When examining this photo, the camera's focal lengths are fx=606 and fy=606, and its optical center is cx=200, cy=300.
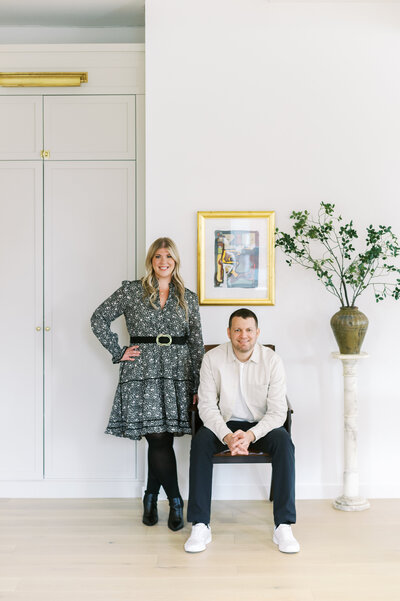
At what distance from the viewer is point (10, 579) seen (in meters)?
2.58

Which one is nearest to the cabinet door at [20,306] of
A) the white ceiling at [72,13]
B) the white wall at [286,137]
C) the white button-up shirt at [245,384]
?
the white wall at [286,137]

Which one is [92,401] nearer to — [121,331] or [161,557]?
[121,331]

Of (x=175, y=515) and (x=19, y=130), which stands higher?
(x=19, y=130)

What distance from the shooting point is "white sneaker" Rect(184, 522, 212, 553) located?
9.30 ft

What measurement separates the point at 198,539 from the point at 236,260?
1.57 m

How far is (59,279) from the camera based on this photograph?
3.73 m

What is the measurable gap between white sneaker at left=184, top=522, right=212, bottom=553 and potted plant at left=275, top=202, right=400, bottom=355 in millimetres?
1226

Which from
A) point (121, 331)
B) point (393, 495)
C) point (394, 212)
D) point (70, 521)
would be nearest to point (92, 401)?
point (121, 331)

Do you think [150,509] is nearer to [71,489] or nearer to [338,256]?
[71,489]

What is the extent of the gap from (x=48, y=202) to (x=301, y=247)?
5.14ft

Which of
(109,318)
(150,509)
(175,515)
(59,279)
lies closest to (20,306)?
(59,279)

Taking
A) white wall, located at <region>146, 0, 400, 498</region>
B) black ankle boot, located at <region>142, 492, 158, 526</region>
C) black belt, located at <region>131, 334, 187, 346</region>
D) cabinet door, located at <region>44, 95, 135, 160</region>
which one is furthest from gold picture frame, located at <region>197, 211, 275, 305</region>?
black ankle boot, located at <region>142, 492, 158, 526</region>

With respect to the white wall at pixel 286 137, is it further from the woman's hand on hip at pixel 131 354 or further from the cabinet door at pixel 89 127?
the woman's hand on hip at pixel 131 354

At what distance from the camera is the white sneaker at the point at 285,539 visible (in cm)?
281
